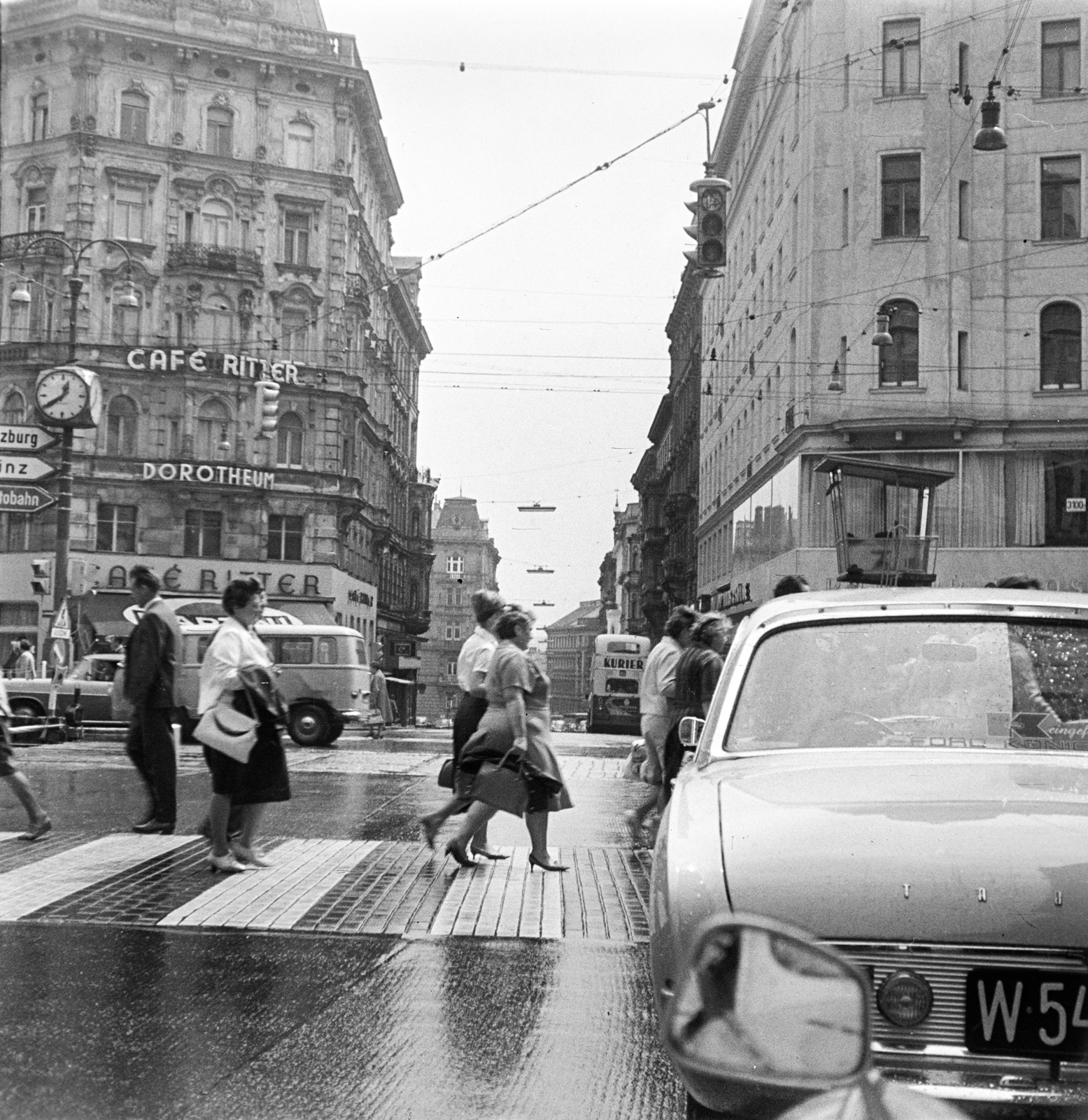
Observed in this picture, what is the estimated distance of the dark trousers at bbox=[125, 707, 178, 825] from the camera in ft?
34.2

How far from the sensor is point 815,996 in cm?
157

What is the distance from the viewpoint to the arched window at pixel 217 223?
5222cm

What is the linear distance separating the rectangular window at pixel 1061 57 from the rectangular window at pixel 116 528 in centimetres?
3199

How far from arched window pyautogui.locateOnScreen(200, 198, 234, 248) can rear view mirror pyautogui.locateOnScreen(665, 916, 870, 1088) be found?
174ft

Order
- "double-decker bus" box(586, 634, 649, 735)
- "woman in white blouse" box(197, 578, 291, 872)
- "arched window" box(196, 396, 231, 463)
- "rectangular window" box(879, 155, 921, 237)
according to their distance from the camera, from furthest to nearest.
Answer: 1. "arched window" box(196, 396, 231, 463)
2. "double-decker bus" box(586, 634, 649, 735)
3. "rectangular window" box(879, 155, 921, 237)
4. "woman in white blouse" box(197, 578, 291, 872)

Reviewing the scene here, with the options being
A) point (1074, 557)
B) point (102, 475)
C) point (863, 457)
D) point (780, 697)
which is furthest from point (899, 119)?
point (780, 697)

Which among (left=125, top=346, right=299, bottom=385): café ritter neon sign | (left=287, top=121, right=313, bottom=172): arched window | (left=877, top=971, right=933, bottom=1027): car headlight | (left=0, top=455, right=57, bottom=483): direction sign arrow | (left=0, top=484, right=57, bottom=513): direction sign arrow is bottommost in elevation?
(left=877, top=971, right=933, bottom=1027): car headlight

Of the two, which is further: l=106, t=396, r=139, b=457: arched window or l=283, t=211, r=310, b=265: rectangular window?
l=283, t=211, r=310, b=265: rectangular window

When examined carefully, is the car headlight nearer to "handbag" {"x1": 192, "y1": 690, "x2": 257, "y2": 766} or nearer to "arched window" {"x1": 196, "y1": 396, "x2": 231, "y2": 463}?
"handbag" {"x1": 192, "y1": 690, "x2": 257, "y2": 766}

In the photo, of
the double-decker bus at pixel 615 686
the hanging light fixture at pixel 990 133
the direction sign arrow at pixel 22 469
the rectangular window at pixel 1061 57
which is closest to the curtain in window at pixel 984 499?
the hanging light fixture at pixel 990 133

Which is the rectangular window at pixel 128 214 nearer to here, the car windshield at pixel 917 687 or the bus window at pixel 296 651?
the bus window at pixel 296 651

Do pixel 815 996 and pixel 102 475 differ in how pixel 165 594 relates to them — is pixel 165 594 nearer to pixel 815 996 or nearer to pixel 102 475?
pixel 102 475

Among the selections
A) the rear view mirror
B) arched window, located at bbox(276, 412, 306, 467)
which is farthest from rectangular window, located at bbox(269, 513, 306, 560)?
the rear view mirror

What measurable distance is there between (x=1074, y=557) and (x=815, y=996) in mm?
34342
